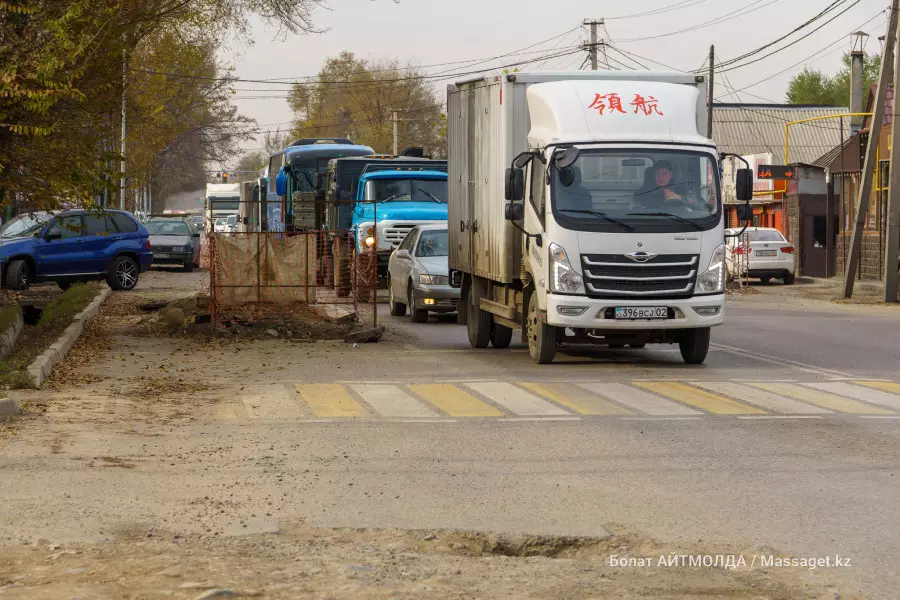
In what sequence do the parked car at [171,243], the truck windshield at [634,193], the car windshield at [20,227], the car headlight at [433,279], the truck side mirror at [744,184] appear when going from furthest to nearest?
the parked car at [171,243] < the car windshield at [20,227] < the car headlight at [433,279] < the truck side mirror at [744,184] < the truck windshield at [634,193]

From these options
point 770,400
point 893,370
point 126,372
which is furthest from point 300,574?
point 893,370

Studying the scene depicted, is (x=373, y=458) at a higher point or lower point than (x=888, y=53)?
lower

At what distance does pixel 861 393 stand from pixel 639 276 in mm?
2831

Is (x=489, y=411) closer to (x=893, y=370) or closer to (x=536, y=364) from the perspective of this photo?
(x=536, y=364)

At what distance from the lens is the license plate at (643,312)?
47.0 feet

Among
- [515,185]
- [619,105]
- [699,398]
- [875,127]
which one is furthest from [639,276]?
[875,127]

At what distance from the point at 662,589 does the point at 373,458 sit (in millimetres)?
3734

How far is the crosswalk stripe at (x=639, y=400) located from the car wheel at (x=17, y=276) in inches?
779

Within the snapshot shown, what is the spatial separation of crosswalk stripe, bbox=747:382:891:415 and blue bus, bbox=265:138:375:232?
19820 millimetres

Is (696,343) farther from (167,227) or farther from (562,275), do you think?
(167,227)

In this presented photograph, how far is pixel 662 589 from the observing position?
547cm

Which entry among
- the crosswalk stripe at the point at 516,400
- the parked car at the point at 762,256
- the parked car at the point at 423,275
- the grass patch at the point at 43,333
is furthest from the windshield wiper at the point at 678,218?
the parked car at the point at 762,256

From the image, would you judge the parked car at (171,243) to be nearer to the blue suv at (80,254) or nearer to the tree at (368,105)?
the blue suv at (80,254)

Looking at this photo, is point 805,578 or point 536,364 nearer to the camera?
point 805,578
